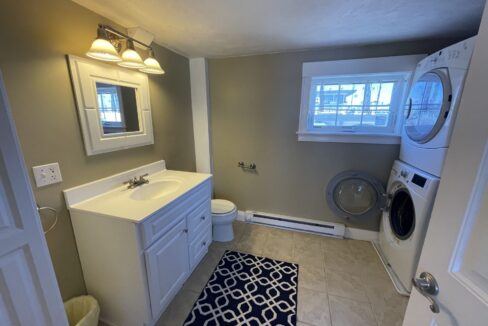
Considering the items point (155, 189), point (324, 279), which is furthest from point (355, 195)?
point (155, 189)

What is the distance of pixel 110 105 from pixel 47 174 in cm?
59

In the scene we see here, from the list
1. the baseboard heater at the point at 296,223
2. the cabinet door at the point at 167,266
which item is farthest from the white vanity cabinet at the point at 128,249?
the baseboard heater at the point at 296,223

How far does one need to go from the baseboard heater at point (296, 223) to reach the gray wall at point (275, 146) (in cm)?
6

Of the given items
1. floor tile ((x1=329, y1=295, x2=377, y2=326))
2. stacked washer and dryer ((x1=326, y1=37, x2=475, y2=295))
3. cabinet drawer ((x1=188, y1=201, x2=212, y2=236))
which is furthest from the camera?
cabinet drawer ((x1=188, y1=201, x2=212, y2=236))

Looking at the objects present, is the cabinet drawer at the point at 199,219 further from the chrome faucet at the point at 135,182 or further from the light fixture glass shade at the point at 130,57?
the light fixture glass shade at the point at 130,57

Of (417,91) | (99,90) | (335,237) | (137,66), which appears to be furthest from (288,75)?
(335,237)

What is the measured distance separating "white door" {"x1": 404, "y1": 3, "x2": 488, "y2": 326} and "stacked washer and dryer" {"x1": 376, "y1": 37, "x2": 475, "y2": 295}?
1015mm

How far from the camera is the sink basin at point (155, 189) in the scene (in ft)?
5.04

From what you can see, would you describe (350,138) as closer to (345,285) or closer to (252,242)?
(345,285)

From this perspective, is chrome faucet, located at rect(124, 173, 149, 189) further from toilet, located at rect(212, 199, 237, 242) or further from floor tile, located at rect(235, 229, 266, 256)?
floor tile, located at rect(235, 229, 266, 256)

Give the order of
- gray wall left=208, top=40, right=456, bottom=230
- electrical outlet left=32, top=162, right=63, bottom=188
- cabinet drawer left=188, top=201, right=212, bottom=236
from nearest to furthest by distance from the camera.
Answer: electrical outlet left=32, top=162, right=63, bottom=188
cabinet drawer left=188, top=201, right=212, bottom=236
gray wall left=208, top=40, right=456, bottom=230

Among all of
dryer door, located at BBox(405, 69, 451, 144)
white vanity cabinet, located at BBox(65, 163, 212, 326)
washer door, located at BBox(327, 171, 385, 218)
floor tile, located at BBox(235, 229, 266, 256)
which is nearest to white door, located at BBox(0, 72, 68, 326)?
white vanity cabinet, located at BBox(65, 163, 212, 326)

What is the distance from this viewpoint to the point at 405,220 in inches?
68.5

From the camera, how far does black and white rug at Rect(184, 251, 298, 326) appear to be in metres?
1.41
